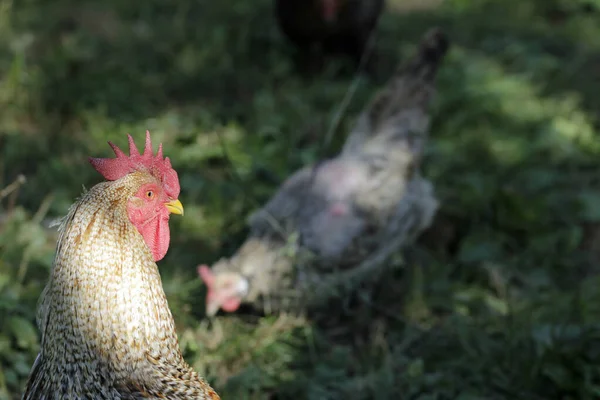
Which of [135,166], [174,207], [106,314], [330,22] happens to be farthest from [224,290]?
[330,22]

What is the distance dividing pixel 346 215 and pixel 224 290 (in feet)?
2.43

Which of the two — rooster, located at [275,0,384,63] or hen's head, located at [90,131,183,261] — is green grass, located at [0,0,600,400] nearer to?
rooster, located at [275,0,384,63]

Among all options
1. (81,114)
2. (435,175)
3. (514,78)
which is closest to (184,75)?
(81,114)

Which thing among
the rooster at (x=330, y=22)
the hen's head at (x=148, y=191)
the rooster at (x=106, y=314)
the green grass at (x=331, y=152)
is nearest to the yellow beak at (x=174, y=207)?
the hen's head at (x=148, y=191)

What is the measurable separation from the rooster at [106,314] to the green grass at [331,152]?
43.2 inches

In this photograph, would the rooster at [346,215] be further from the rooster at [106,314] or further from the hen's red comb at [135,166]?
the rooster at [106,314]

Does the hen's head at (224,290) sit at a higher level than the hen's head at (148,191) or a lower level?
lower

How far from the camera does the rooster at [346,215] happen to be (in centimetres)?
376

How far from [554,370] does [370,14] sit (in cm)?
351

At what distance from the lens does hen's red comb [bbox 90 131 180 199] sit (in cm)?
234

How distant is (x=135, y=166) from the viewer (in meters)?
2.38

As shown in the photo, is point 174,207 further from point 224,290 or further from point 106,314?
point 224,290

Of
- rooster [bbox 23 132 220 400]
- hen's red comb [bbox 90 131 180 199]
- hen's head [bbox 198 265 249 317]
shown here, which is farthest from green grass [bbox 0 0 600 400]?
hen's red comb [bbox 90 131 180 199]

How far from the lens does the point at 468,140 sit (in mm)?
5375
